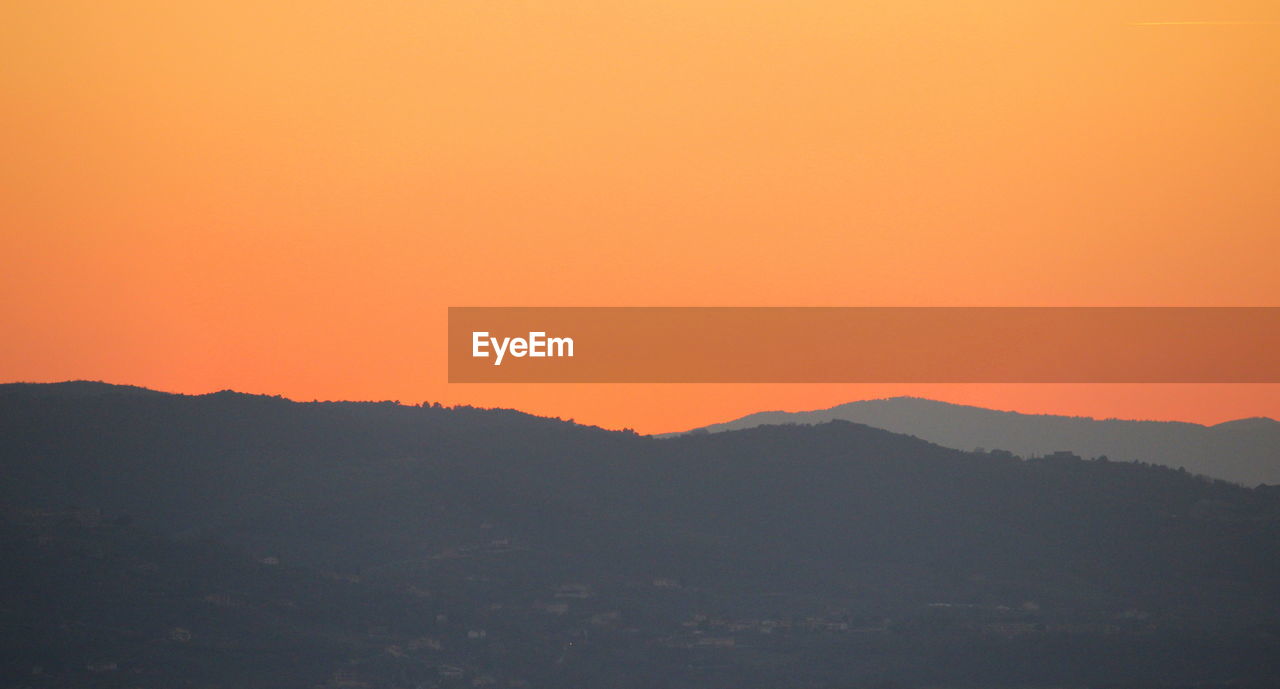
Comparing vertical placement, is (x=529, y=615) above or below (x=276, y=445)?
below

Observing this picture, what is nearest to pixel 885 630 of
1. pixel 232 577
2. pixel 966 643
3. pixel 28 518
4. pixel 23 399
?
pixel 966 643

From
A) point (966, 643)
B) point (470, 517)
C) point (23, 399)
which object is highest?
point (23, 399)

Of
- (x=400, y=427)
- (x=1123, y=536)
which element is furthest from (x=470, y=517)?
(x=1123, y=536)

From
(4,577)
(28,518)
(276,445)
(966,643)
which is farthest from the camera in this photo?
(276,445)

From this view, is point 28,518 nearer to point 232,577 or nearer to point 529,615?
point 232,577

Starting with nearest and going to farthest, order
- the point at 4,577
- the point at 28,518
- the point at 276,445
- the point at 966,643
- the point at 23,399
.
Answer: the point at 4,577 → the point at 28,518 → the point at 966,643 → the point at 23,399 → the point at 276,445

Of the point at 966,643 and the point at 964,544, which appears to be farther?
the point at 964,544
